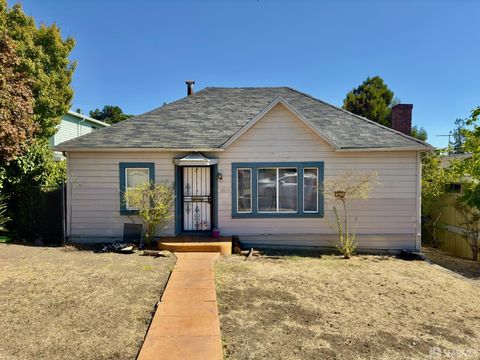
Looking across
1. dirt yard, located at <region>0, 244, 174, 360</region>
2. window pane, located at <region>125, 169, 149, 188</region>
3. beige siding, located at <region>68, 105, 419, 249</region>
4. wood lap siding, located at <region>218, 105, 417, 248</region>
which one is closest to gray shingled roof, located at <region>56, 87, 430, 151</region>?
beige siding, located at <region>68, 105, 419, 249</region>

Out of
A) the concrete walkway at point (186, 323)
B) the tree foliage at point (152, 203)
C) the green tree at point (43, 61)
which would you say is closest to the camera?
the concrete walkway at point (186, 323)

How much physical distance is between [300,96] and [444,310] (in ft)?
31.4

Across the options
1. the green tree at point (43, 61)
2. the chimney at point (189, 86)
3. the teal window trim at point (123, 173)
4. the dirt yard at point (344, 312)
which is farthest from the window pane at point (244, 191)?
the green tree at point (43, 61)

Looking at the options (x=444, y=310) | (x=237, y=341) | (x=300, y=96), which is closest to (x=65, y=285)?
(x=237, y=341)

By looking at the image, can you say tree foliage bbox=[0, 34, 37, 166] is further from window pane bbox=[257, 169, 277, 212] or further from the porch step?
window pane bbox=[257, 169, 277, 212]

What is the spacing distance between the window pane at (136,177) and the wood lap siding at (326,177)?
2.44 meters

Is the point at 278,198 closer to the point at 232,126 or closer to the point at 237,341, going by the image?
the point at 232,126

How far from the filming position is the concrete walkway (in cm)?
392

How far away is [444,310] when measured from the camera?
556 cm

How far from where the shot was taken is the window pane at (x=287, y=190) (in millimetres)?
10219

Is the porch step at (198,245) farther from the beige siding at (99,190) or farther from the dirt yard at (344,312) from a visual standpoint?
the beige siding at (99,190)

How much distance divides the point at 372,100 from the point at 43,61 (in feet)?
92.9

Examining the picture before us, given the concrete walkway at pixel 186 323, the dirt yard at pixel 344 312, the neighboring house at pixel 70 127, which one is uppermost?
the neighboring house at pixel 70 127

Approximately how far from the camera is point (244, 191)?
1027 centimetres
